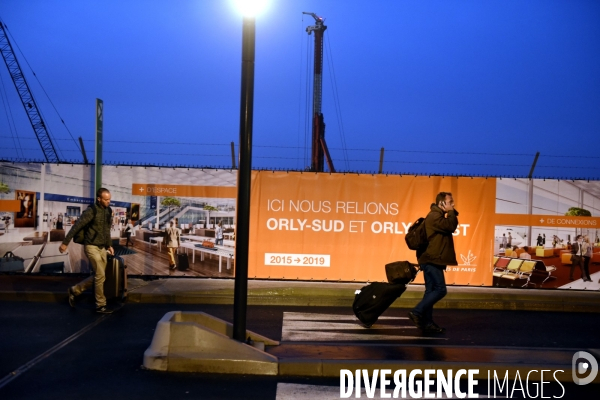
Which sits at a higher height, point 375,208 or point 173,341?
point 375,208

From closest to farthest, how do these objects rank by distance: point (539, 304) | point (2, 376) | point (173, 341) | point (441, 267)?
point (2, 376), point (173, 341), point (441, 267), point (539, 304)

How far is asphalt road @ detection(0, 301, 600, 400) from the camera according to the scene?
246 inches

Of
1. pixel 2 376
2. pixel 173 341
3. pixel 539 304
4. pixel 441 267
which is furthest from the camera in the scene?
pixel 539 304

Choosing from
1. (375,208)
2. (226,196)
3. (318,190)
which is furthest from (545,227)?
(226,196)

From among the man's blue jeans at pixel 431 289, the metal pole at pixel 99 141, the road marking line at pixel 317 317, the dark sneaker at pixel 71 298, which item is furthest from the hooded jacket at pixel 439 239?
the metal pole at pixel 99 141

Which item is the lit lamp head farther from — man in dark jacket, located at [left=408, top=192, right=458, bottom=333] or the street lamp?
man in dark jacket, located at [left=408, top=192, right=458, bottom=333]

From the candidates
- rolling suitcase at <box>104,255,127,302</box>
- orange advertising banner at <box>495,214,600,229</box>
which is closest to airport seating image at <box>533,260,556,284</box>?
orange advertising banner at <box>495,214,600,229</box>

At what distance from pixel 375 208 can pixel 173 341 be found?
280 inches

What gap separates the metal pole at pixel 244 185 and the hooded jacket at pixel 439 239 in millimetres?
2904

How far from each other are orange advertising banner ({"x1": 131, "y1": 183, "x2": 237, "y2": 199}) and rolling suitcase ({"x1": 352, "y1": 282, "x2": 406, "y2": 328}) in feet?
15.6

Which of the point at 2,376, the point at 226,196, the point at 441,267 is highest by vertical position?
the point at 226,196

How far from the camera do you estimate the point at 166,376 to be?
6.71m

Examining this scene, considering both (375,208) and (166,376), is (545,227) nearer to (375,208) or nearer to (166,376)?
(375,208)

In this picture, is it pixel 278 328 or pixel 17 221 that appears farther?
pixel 17 221
